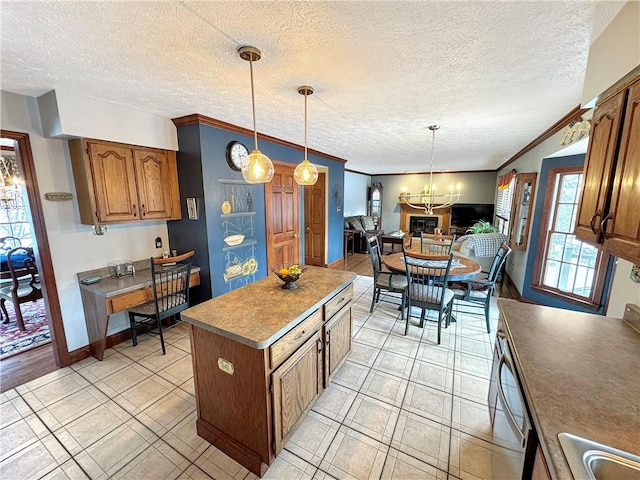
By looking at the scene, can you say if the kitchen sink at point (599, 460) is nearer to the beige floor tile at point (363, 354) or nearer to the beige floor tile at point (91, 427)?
the beige floor tile at point (363, 354)

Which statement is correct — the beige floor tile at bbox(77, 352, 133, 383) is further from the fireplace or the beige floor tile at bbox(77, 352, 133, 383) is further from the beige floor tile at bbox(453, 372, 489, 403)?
the fireplace

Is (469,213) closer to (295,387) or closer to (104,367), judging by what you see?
(295,387)

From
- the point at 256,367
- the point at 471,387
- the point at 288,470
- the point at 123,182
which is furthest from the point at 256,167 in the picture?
the point at 471,387

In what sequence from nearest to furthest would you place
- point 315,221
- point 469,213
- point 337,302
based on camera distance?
point 337,302 → point 315,221 → point 469,213

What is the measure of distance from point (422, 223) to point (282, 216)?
6260 millimetres

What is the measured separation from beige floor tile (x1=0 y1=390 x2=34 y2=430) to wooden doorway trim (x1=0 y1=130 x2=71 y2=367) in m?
0.39

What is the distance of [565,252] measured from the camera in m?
3.46

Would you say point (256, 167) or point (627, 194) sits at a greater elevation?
point (256, 167)

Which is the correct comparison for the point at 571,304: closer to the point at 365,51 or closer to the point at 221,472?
the point at 365,51

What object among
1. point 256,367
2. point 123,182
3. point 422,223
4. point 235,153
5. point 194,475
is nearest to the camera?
point 256,367

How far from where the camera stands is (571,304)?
10.7 feet

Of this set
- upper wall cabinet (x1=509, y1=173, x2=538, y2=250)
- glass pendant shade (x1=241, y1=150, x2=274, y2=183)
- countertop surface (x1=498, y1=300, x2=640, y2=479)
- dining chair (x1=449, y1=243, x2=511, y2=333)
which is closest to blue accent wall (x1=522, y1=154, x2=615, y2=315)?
upper wall cabinet (x1=509, y1=173, x2=538, y2=250)

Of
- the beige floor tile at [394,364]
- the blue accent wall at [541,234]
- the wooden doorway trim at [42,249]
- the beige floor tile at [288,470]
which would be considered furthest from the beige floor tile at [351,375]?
the blue accent wall at [541,234]

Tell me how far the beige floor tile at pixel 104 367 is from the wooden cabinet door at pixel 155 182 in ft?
4.71
